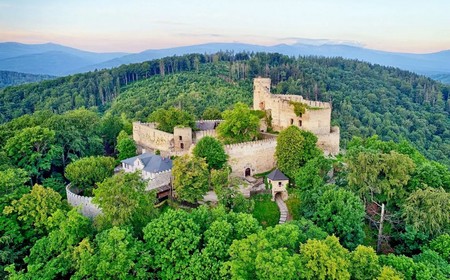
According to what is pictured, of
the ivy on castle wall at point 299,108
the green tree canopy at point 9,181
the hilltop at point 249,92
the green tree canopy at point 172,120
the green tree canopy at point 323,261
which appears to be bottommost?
the hilltop at point 249,92

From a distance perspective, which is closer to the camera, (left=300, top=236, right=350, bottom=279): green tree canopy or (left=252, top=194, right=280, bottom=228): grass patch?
(left=300, top=236, right=350, bottom=279): green tree canopy

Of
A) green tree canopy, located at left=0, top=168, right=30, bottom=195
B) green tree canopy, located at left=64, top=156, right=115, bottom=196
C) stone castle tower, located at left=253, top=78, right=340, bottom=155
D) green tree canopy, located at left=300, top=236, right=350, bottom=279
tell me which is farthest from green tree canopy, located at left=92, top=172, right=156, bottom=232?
stone castle tower, located at left=253, top=78, right=340, bottom=155

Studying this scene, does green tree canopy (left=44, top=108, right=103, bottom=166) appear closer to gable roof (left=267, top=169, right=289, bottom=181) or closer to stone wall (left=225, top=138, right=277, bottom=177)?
stone wall (left=225, top=138, right=277, bottom=177)

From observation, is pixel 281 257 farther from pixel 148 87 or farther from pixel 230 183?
pixel 148 87

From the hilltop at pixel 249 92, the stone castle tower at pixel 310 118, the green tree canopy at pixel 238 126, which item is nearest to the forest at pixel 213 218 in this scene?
the stone castle tower at pixel 310 118

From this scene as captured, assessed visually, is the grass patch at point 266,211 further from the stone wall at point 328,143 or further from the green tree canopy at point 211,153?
the stone wall at point 328,143
